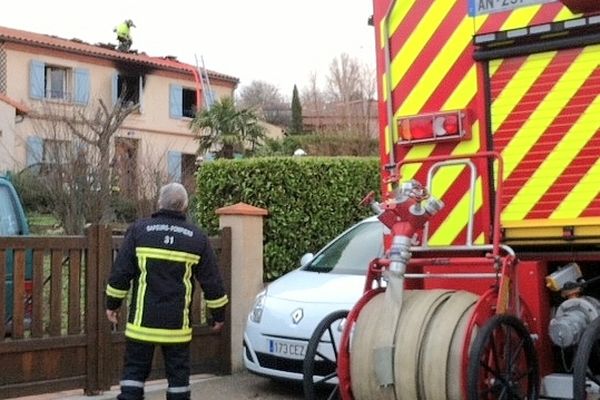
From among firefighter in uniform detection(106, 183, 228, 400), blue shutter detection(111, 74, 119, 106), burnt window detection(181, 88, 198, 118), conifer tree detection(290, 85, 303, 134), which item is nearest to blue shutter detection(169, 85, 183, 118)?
burnt window detection(181, 88, 198, 118)

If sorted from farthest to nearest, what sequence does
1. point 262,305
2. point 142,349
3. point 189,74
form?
point 189,74 → point 262,305 → point 142,349

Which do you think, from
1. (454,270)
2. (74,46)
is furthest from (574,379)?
(74,46)

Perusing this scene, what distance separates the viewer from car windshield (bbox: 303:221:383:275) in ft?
28.0

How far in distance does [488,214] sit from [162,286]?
223 cm

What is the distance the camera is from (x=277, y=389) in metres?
8.37

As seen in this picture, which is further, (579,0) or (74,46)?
(74,46)

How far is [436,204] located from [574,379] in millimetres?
1116

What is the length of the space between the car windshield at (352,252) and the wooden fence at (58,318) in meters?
1.94

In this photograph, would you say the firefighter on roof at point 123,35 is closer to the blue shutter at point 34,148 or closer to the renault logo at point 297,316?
the blue shutter at point 34,148

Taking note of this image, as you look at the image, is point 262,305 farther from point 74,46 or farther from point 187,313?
point 74,46

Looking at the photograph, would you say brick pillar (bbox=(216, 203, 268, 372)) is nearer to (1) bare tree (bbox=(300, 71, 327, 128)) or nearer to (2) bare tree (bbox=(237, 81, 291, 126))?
(1) bare tree (bbox=(300, 71, 327, 128))

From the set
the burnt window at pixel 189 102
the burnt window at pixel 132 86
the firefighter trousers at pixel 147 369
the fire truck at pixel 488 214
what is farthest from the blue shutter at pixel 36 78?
the fire truck at pixel 488 214

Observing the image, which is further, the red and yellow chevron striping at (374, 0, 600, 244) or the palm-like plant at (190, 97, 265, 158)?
the palm-like plant at (190, 97, 265, 158)

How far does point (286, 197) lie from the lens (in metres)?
10.7
